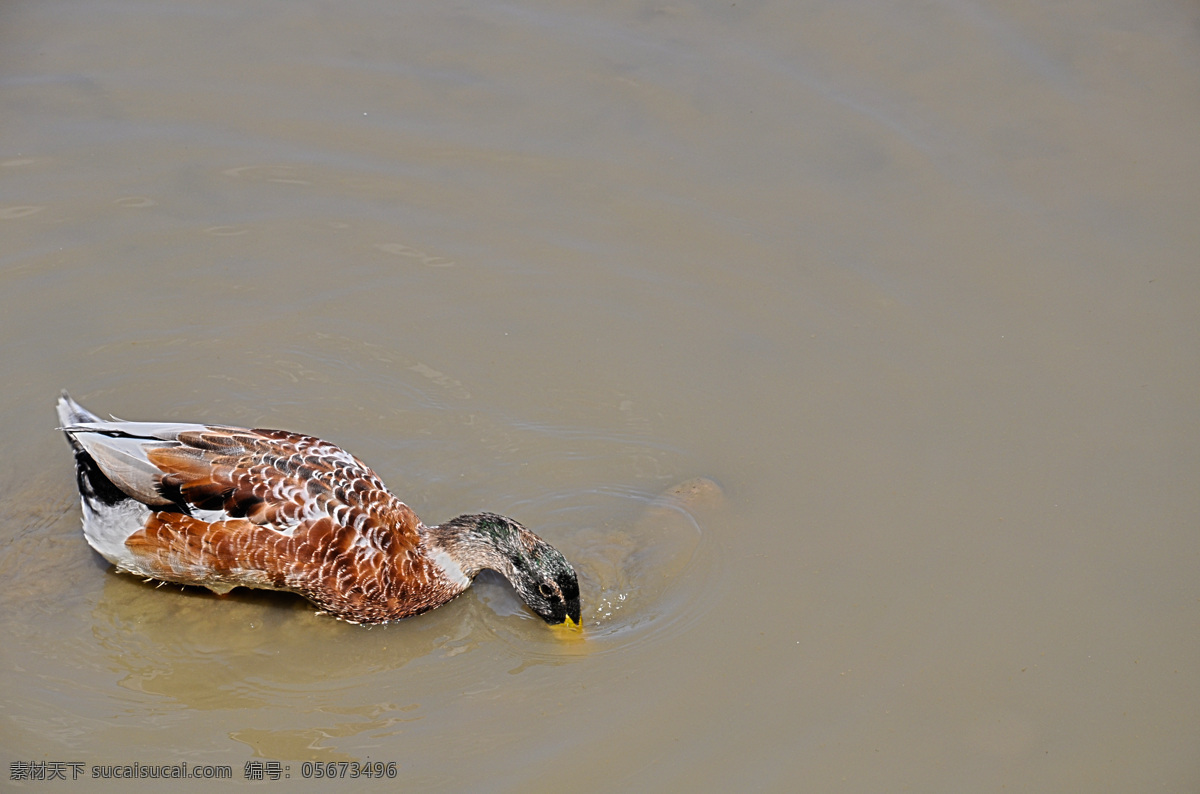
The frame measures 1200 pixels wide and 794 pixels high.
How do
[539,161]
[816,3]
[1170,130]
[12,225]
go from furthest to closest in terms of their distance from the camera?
[816,3], [1170,130], [539,161], [12,225]

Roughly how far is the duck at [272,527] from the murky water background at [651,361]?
0.72 feet

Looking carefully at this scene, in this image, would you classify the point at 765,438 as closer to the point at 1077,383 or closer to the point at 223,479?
the point at 1077,383

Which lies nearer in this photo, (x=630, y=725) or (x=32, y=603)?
(x=630, y=725)

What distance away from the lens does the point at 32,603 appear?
16.1ft

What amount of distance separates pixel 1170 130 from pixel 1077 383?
8.80ft

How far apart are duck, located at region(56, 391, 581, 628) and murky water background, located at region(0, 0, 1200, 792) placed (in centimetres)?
22

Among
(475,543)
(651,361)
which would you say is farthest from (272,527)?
(651,361)

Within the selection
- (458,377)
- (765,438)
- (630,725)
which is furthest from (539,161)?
(630,725)

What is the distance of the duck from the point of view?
15.7 ft

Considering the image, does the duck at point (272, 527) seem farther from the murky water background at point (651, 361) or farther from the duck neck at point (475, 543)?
the murky water background at point (651, 361)

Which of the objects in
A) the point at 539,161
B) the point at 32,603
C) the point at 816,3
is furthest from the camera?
the point at 816,3

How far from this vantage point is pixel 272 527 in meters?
4.79

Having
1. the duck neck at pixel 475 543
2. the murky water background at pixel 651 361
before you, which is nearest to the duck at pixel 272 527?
the duck neck at pixel 475 543

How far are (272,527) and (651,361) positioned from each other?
7.74 feet
